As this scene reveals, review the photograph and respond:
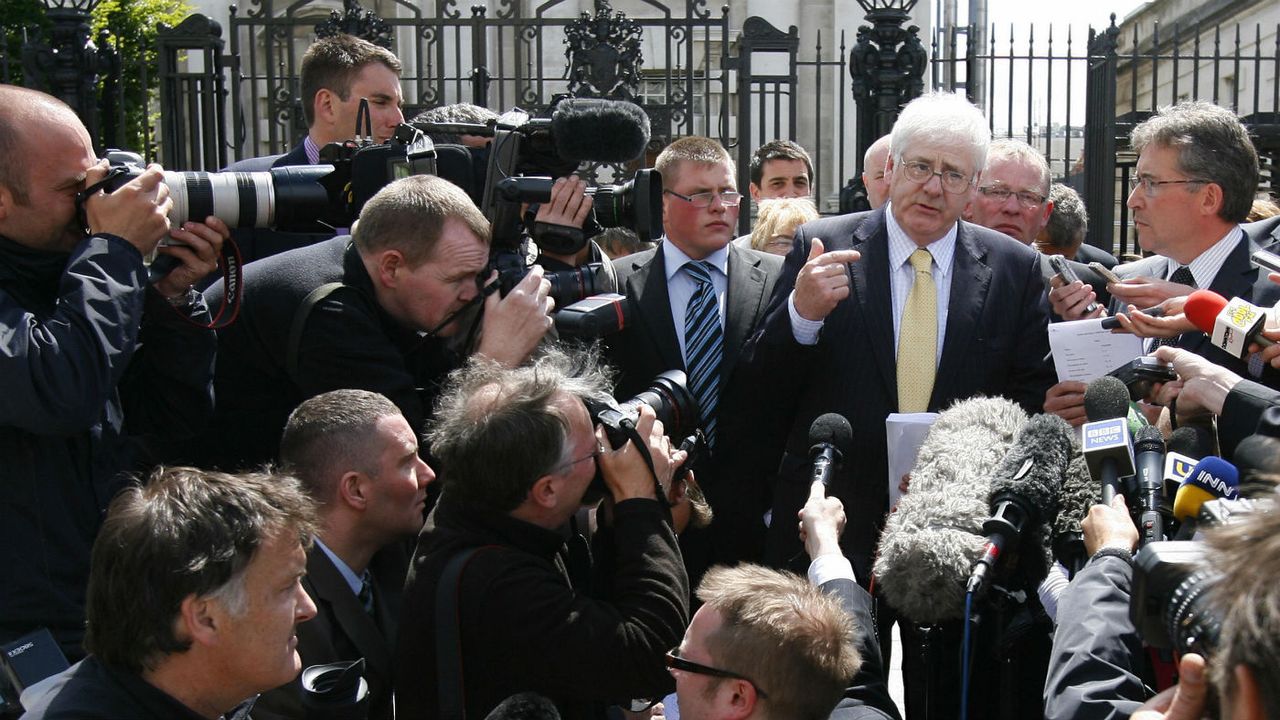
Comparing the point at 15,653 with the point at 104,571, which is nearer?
the point at 104,571

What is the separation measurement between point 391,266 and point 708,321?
4.69ft

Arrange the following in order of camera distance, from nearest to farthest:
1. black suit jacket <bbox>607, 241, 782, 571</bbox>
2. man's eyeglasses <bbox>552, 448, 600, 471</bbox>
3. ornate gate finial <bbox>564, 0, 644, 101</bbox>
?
man's eyeglasses <bbox>552, 448, 600, 471</bbox>
black suit jacket <bbox>607, 241, 782, 571</bbox>
ornate gate finial <bbox>564, 0, 644, 101</bbox>

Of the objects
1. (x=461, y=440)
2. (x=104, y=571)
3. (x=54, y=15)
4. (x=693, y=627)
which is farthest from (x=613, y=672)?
(x=54, y=15)

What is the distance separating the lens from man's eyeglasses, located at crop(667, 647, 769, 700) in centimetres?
246

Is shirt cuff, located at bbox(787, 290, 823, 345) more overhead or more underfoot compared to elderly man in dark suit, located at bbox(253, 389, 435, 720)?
more overhead

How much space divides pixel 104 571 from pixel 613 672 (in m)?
1.03

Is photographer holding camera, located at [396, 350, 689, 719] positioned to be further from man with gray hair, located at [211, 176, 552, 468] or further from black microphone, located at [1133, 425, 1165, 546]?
black microphone, located at [1133, 425, 1165, 546]

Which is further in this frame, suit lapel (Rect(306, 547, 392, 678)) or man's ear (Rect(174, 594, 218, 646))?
suit lapel (Rect(306, 547, 392, 678))

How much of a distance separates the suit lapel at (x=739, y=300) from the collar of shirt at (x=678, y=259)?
0.11ft

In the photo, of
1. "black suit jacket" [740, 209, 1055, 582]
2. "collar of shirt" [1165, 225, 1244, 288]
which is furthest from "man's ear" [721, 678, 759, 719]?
"collar of shirt" [1165, 225, 1244, 288]

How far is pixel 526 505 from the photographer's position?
2912mm

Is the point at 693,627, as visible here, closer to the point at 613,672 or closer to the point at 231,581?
the point at 613,672

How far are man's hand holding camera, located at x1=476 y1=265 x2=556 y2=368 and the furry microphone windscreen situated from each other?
3.53ft

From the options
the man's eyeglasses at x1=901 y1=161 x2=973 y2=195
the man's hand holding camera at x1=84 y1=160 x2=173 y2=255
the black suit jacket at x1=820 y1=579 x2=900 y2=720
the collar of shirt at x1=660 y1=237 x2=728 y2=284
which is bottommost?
the black suit jacket at x1=820 y1=579 x2=900 y2=720
